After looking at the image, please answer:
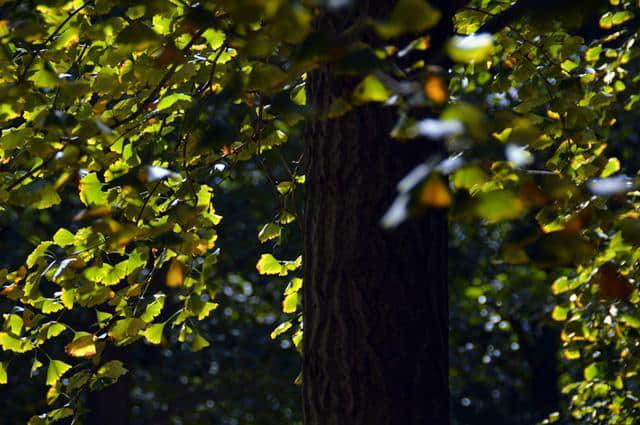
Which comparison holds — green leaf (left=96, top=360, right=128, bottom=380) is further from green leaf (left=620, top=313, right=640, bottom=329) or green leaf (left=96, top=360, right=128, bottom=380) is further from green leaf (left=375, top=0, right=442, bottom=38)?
green leaf (left=620, top=313, right=640, bottom=329)

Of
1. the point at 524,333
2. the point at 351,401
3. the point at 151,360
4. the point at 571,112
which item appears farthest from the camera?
the point at 524,333

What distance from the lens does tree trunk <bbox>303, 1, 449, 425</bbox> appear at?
2754mm

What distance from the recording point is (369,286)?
9.07ft

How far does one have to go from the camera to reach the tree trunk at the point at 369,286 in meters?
2.75

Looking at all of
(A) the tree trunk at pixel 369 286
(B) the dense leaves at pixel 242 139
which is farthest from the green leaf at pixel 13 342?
(A) the tree trunk at pixel 369 286

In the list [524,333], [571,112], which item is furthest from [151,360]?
[571,112]

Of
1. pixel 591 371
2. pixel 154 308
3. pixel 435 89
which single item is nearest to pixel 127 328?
pixel 154 308

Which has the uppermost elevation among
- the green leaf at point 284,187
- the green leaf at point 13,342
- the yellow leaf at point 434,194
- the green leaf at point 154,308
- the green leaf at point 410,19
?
the green leaf at point 410,19

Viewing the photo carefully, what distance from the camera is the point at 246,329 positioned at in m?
12.0

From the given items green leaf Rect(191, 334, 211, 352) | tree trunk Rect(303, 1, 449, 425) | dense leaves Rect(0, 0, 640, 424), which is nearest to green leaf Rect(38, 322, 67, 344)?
dense leaves Rect(0, 0, 640, 424)

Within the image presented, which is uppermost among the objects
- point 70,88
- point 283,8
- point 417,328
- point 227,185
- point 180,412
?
point 283,8

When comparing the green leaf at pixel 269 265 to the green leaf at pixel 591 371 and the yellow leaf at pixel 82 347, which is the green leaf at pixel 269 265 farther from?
the green leaf at pixel 591 371

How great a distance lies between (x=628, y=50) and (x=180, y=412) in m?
8.76

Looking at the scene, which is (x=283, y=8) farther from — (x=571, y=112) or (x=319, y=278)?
(x=571, y=112)
